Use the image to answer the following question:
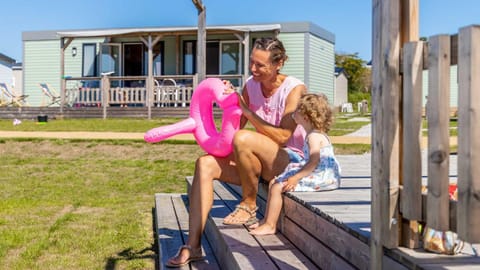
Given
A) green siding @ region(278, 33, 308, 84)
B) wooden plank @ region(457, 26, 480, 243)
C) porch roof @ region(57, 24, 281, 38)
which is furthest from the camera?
green siding @ region(278, 33, 308, 84)

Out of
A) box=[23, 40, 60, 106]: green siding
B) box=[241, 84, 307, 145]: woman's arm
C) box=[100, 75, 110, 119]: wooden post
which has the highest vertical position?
box=[23, 40, 60, 106]: green siding

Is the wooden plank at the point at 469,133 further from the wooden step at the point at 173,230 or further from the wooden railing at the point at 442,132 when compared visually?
the wooden step at the point at 173,230

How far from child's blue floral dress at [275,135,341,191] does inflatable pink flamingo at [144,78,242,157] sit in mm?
326

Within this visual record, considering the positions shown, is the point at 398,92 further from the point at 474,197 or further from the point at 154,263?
the point at 154,263

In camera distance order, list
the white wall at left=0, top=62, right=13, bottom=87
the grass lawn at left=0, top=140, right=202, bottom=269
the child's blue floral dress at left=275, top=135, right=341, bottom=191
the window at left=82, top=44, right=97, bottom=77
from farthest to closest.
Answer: the white wall at left=0, top=62, right=13, bottom=87, the window at left=82, top=44, right=97, bottom=77, the grass lawn at left=0, top=140, right=202, bottom=269, the child's blue floral dress at left=275, top=135, right=341, bottom=191

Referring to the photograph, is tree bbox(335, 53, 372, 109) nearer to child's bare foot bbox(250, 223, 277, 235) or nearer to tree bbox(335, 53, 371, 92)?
tree bbox(335, 53, 371, 92)

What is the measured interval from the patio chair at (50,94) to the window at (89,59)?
116 cm

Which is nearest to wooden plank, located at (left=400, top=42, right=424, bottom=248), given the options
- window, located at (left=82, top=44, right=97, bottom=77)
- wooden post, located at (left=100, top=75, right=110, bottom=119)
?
wooden post, located at (left=100, top=75, right=110, bottom=119)

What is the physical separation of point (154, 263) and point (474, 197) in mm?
2543

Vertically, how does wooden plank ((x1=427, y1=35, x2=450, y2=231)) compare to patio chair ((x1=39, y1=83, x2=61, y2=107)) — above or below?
below

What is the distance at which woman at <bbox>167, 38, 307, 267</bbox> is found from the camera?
9.45ft

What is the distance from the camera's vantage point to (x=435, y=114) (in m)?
1.51

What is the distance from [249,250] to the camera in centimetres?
257

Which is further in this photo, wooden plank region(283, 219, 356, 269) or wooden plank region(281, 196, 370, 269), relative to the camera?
wooden plank region(283, 219, 356, 269)
